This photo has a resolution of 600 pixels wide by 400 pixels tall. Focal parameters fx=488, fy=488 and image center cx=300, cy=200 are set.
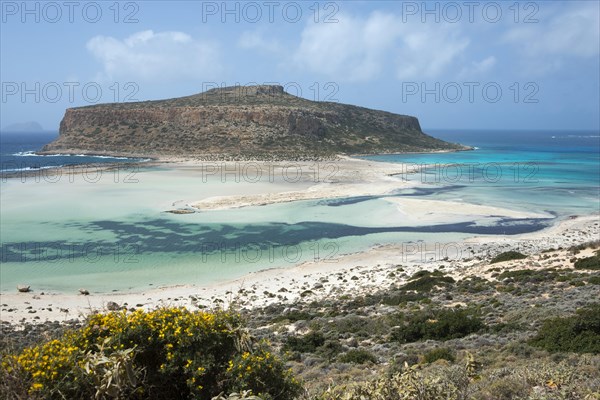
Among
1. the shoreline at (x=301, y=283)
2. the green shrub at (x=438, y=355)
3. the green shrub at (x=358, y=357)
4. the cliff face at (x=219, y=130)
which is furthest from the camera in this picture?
the cliff face at (x=219, y=130)

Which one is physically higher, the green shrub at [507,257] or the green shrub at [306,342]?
the green shrub at [507,257]

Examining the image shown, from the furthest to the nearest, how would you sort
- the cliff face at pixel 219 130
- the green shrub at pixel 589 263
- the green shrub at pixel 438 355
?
the cliff face at pixel 219 130 → the green shrub at pixel 589 263 → the green shrub at pixel 438 355

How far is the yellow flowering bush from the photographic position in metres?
4.81

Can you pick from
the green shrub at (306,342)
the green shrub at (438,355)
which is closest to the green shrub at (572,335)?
the green shrub at (438,355)

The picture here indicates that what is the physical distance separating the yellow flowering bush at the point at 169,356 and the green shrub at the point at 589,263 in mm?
17306

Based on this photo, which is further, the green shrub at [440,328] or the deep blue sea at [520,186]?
the deep blue sea at [520,186]

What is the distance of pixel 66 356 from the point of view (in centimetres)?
478

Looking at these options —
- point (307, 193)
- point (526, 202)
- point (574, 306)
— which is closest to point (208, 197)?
point (307, 193)

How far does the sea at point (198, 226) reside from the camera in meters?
23.1

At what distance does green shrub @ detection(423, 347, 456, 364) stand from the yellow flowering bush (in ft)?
17.7

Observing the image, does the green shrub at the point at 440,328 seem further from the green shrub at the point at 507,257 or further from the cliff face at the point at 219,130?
the cliff face at the point at 219,130

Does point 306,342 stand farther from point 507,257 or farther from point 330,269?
point 507,257

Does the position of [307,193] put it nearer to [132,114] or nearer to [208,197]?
[208,197]

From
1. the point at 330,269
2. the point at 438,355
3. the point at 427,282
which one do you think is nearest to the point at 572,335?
the point at 438,355
